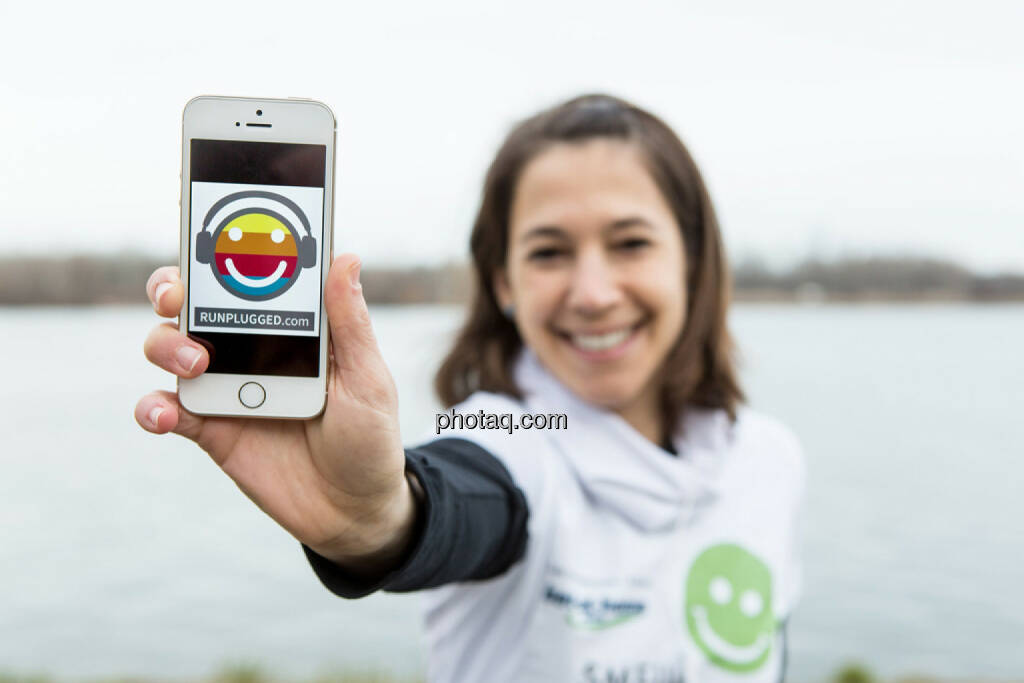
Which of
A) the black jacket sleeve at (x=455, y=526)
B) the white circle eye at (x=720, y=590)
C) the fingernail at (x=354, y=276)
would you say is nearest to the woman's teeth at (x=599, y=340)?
the black jacket sleeve at (x=455, y=526)

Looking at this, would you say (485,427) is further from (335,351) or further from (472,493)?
(335,351)

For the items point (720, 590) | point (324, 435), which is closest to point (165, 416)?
point (324, 435)

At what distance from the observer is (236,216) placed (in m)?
1.44

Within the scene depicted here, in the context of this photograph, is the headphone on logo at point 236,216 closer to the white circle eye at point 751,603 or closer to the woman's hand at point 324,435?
the woman's hand at point 324,435

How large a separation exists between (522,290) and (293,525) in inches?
46.9

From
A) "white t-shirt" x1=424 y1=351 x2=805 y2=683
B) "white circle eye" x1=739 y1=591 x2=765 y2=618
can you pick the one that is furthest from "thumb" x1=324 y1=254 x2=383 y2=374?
"white circle eye" x1=739 y1=591 x2=765 y2=618

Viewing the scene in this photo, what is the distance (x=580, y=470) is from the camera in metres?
2.35

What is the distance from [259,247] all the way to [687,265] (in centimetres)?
158

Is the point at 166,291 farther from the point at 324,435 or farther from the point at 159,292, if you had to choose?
the point at 324,435

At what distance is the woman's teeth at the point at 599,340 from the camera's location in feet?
8.03

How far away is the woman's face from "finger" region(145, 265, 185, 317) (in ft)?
3.91

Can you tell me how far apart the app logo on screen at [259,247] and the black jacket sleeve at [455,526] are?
43 centimetres

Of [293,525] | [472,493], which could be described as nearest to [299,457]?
[293,525]

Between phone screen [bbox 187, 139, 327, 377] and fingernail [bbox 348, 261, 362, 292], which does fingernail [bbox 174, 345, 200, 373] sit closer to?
phone screen [bbox 187, 139, 327, 377]
